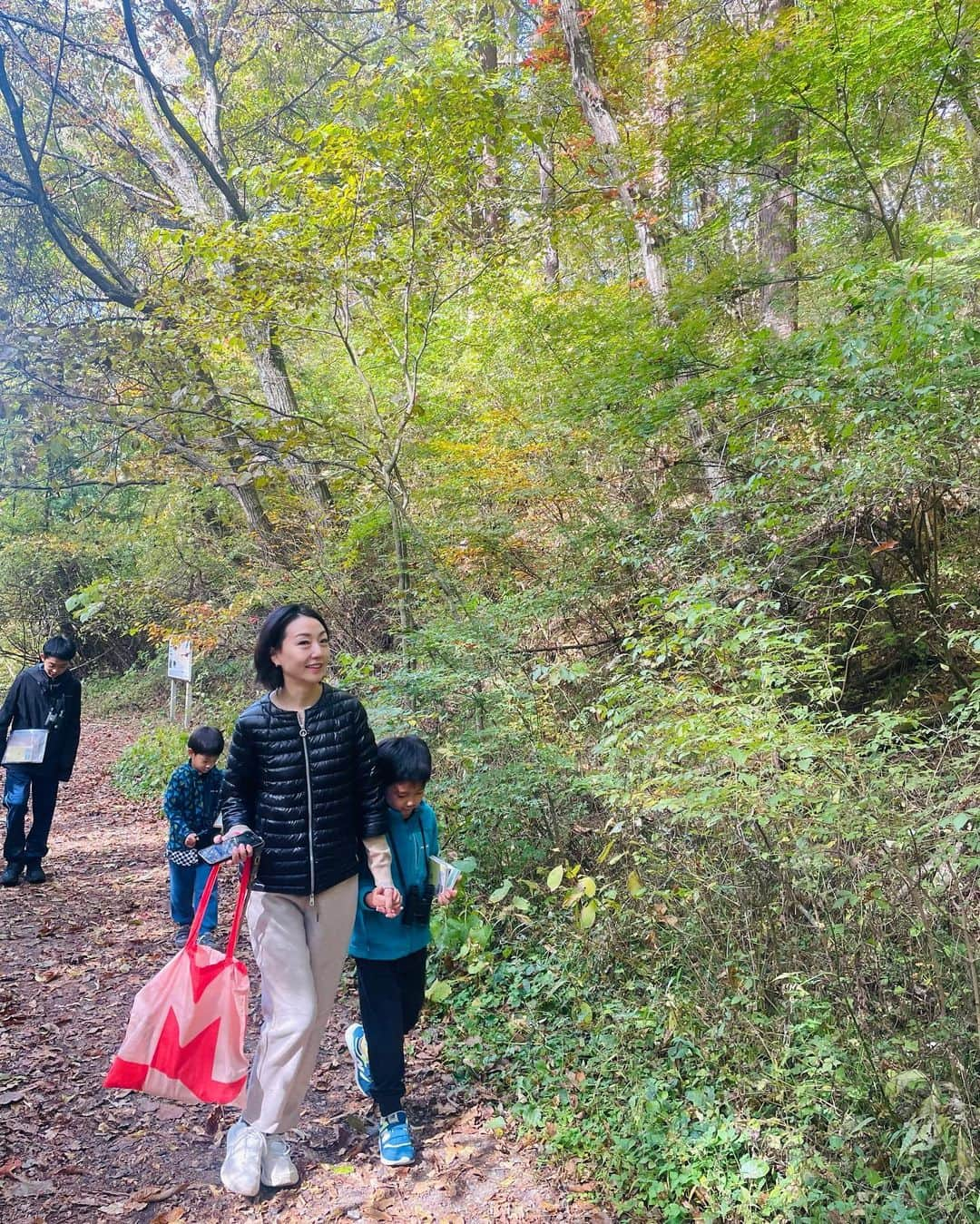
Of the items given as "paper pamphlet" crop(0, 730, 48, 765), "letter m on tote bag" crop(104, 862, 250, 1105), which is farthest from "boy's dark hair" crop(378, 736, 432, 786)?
"paper pamphlet" crop(0, 730, 48, 765)

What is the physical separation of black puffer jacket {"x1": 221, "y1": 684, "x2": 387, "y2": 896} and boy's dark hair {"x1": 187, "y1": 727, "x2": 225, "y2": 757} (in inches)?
82.3

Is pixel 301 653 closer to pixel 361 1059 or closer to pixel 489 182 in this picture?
pixel 361 1059

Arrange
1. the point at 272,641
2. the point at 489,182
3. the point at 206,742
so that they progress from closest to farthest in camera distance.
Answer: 1. the point at 272,641
2. the point at 206,742
3. the point at 489,182

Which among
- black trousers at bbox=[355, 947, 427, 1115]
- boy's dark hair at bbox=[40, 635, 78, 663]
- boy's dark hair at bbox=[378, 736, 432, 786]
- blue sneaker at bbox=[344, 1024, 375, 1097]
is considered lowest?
blue sneaker at bbox=[344, 1024, 375, 1097]

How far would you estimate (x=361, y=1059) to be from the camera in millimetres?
3438

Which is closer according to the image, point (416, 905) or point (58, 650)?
point (416, 905)

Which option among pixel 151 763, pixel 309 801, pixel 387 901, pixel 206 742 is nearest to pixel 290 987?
pixel 387 901

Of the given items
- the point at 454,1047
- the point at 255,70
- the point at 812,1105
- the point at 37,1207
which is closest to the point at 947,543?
the point at 812,1105

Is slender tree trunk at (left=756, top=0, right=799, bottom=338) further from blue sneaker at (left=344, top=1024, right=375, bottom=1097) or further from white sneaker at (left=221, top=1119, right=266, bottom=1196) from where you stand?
white sneaker at (left=221, top=1119, right=266, bottom=1196)

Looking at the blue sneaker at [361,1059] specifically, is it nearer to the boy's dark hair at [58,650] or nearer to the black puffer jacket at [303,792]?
the black puffer jacket at [303,792]

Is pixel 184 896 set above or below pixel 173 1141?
above

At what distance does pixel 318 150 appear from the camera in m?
7.17

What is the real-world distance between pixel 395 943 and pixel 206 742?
2.44 m

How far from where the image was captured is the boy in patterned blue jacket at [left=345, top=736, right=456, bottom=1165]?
3154mm
